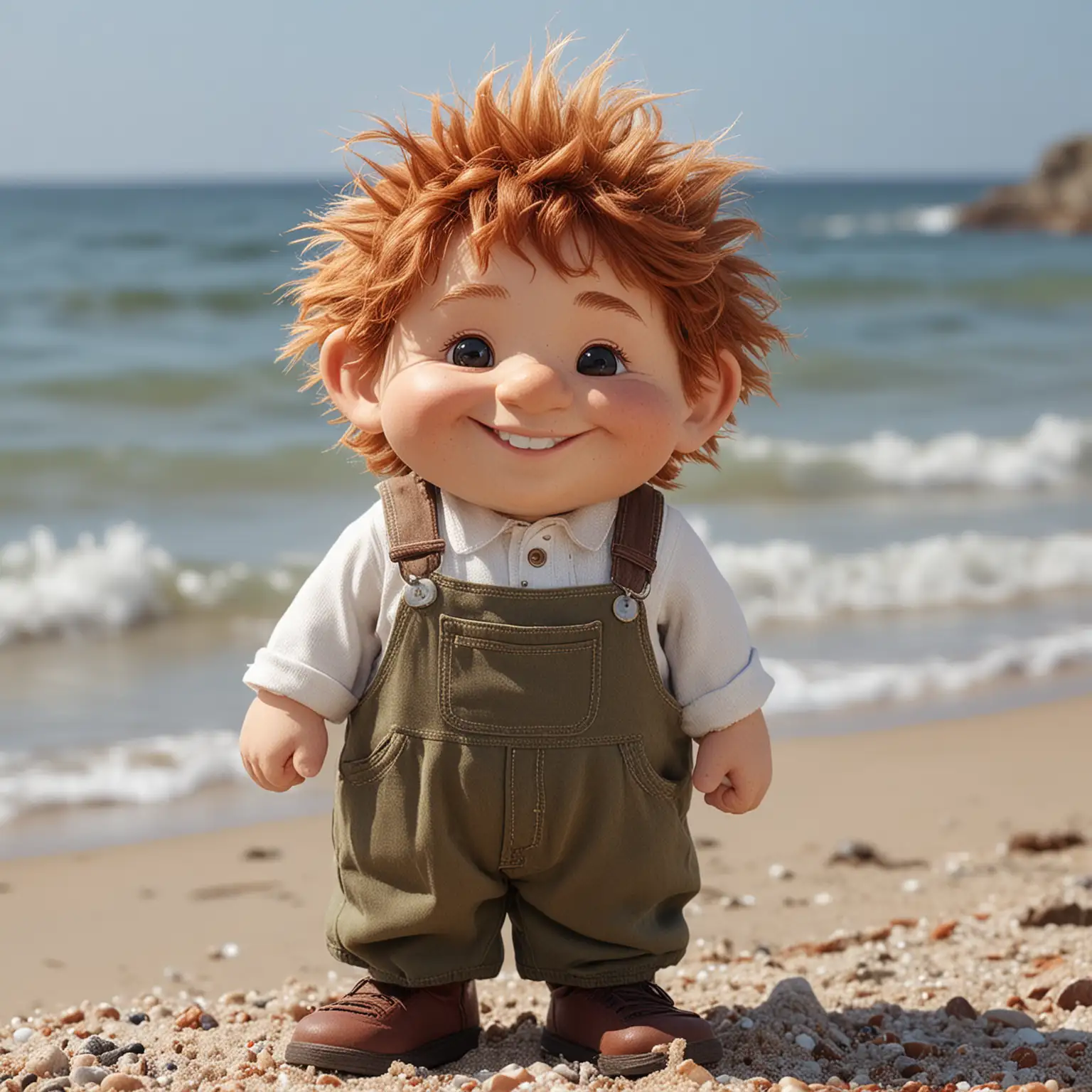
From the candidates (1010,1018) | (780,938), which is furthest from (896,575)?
(1010,1018)

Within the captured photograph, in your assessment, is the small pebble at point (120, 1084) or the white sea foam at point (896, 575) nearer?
the small pebble at point (120, 1084)

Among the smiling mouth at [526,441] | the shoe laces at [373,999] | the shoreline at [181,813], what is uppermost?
the smiling mouth at [526,441]

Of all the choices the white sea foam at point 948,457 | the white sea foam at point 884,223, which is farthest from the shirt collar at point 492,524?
the white sea foam at point 884,223

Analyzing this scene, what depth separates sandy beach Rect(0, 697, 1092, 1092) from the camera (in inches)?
110

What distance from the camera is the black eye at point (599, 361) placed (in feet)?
8.34

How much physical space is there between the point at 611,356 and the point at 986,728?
2982 mm

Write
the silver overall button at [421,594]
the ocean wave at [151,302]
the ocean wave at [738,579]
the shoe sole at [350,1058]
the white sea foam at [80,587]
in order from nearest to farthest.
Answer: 1. the silver overall button at [421,594]
2. the shoe sole at [350,1058]
3. the white sea foam at [80,587]
4. the ocean wave at [738,579]
5. the ocean wave at [151,302]

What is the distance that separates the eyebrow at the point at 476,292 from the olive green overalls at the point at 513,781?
34cm

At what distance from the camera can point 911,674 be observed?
5.59 m

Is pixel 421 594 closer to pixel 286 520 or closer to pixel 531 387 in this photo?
pixel 531 387

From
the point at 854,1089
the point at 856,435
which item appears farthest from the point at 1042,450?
the point at 854,1089

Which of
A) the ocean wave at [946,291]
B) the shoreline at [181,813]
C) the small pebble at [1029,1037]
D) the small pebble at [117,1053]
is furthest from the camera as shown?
the ocean wave at [946,291]

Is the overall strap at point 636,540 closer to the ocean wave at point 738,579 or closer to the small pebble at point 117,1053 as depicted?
the small pebble at point 117,1053

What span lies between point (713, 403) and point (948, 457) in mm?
7357
